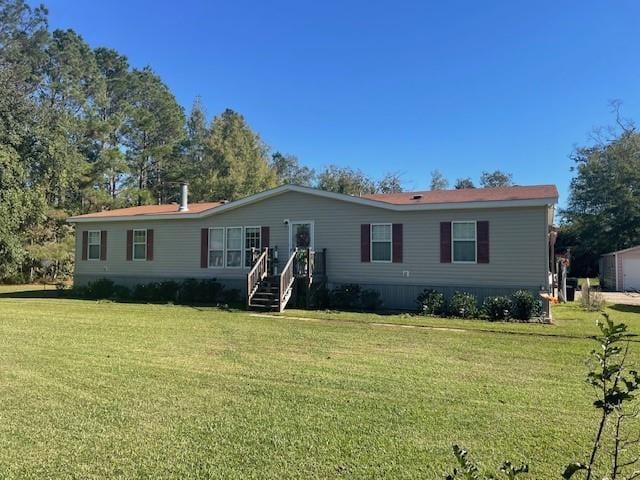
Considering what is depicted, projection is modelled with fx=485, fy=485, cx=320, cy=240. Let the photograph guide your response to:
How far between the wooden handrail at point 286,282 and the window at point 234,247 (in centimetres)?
245

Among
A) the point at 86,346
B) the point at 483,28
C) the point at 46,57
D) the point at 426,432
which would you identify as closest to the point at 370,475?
the point at 426,432

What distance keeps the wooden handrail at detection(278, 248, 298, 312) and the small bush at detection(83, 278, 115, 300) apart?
754cm

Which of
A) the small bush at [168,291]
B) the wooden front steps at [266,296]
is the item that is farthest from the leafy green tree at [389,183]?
the wooden front steps at [266,296]

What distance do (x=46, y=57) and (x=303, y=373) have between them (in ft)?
121

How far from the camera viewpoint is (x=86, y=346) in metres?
7.62

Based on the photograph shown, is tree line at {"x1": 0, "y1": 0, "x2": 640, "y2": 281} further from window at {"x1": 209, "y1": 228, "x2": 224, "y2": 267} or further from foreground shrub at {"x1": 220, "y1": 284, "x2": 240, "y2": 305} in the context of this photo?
foreground shrub at {"x1": 220, "y1": 284, "x2": 240, "y2": 305}

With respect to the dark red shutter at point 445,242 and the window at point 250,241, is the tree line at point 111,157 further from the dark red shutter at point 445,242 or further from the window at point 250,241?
the dark red shutter at point 445,242

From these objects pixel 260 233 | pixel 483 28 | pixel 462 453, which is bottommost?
pixel 462 453

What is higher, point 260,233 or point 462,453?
point 260,233

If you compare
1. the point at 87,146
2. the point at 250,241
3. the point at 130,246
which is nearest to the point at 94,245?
the point at 130,246

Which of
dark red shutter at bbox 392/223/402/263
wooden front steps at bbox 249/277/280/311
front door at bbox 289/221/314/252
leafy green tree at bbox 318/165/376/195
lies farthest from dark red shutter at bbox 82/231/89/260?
leafy green tree at bbox 318/165/376/195

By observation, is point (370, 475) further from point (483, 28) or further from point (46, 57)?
point (46, 57)

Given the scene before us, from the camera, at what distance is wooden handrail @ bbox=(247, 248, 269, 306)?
14.0 m

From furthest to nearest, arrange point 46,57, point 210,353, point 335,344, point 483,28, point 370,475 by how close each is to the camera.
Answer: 1. point 46,57
2. point 483,28
3. point 335,344
4. point 210,353
5. point 370,475
